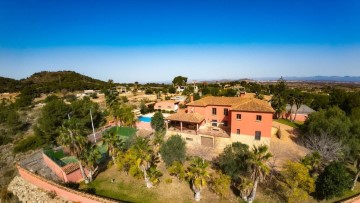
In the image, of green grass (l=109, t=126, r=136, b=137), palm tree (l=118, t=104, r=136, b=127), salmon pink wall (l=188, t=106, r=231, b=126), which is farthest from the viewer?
palm tree (l=118, t=104, r=136, b=127)

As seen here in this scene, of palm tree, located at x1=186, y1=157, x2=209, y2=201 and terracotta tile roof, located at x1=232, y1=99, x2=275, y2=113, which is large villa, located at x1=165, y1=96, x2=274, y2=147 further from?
palm tree, located at x1=186, y1=157, x2=209, y2=201

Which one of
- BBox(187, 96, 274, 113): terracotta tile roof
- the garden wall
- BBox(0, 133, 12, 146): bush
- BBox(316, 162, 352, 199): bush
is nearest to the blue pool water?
BBox(187, 96, 274, 113): terracotta tile roof

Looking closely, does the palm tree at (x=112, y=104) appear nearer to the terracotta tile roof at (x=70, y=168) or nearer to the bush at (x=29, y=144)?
the bush at (x=29, y=144)

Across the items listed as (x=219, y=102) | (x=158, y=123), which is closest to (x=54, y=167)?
(x=158, y=123)

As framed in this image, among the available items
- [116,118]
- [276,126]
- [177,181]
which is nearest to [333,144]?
[276,126]

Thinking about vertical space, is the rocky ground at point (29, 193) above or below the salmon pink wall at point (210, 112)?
below

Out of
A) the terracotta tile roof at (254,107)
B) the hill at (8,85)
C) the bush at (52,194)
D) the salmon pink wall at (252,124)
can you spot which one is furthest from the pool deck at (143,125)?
the hill at (8,85)

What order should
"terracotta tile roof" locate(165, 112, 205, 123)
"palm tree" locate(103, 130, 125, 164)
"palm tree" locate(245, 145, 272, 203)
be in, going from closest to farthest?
"palm tree" locate(245, 145, 272, 203) → "palm tree" locate(103, 130, 125, 164) → "terracotta tile roof" locate(165, 112, 205, 123)

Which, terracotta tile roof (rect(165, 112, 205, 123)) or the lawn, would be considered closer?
the lawn
